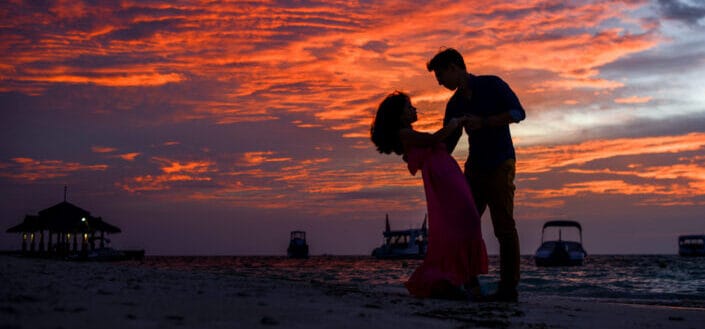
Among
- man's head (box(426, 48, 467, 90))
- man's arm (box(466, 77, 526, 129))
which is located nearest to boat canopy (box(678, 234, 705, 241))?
man's arm (box(466, 77, 526, 129))

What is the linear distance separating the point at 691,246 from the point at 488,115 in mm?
110382

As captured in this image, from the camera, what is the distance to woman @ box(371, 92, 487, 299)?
17.4ft

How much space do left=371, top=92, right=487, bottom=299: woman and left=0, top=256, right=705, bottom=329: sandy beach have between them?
419mm

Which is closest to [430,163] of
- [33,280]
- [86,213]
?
[33,280]

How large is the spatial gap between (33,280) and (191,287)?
1018 mm

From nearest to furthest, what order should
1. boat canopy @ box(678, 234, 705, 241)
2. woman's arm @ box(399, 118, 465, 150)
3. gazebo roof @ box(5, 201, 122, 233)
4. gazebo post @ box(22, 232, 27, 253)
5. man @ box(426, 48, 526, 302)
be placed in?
woman's arm @ box(399, 118, 465, 150)
man @ box(426, 48, 526, 302)
gazebo roof @ box(5, 201, 122, 233)
gazebo post @ box(22, 232, 27, 253)
boat canopy @ box(678, 234, 705, 241)

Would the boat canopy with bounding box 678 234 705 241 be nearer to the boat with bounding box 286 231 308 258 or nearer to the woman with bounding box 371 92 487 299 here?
the boat with bounding box 286 231 308 258

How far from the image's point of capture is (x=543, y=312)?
15.1 feet

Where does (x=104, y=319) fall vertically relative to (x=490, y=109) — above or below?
below

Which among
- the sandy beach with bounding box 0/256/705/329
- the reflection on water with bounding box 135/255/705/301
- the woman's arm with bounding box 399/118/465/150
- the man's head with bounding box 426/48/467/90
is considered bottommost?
the reflection on water with bounding box 135/255/705/301

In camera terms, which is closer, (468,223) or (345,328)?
(345,328)

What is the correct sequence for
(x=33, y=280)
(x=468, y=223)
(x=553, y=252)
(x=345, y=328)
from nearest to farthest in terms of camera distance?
(x=345, y=328) → (x=33, y=280) → (x=468, y=223) → (x=553, y=252)

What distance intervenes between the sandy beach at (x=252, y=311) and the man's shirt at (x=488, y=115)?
1239 millimetres

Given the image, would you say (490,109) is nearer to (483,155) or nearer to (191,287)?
(483,155)
